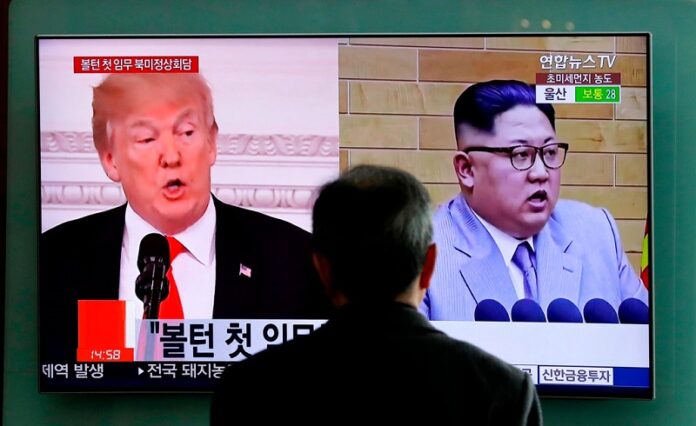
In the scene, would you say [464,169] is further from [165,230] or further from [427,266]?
[427,266]

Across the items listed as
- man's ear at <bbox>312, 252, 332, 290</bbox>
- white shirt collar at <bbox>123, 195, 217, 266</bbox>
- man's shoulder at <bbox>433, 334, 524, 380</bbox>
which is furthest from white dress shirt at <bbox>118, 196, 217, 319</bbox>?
man's shoulder at <bbox>433, 334, 524, 380</bbox>

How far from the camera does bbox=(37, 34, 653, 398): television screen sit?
3207mm

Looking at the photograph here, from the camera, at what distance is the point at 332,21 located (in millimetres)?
3393

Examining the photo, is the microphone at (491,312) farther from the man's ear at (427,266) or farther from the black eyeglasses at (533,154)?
the man's ear at (427,266)

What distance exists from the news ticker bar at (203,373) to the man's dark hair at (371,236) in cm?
195

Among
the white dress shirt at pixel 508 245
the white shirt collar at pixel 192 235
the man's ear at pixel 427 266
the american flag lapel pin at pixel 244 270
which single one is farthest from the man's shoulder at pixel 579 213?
the man's ear at pixel 427 266

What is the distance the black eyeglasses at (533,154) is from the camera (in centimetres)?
322

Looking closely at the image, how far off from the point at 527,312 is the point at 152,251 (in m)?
1.33

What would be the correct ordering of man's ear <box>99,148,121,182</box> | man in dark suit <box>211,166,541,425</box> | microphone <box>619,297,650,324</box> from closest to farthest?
1. man in dark suit <box>211,166,541,425</box>
2. microphone <box>619,297,650,324</box>
3. man's ear <box>99,148,121,182</box>

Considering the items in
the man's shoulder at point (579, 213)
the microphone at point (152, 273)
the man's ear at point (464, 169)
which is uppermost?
the man's ear at point (464, 169)

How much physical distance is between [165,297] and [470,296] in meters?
1.06

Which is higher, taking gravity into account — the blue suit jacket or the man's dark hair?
the man's dark hair

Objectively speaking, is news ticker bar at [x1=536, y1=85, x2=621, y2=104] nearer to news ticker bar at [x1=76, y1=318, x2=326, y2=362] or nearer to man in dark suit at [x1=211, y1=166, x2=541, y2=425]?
news ticker bar at [x1=76, y1=318, x2=326, y2=362]

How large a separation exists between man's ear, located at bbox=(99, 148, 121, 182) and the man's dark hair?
2059mm
